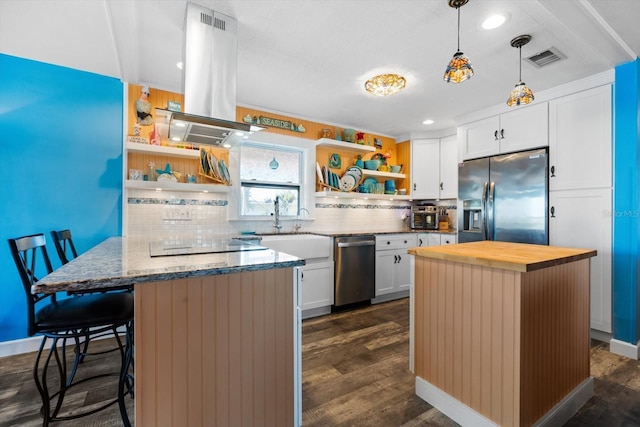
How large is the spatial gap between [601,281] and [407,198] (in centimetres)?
258

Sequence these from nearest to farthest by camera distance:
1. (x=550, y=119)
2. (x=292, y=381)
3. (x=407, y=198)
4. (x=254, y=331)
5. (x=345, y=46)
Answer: (x=254, y=331) → (x=292, y=381) → (x=345, y=46) → (x=550, y=119) → (x=407, y=198)

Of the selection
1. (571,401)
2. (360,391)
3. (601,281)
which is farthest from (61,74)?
(601,281)

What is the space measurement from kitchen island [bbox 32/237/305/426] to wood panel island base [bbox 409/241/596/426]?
2.96 ft

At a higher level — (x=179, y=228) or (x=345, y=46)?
(x=345, y=46)

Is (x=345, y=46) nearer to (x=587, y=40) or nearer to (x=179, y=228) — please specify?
(x=587, y=40)

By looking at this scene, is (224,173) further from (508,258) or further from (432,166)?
(432,166)

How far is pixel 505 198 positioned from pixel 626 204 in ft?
3.26

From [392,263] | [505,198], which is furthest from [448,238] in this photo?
[505,198]

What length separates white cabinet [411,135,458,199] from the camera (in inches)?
183

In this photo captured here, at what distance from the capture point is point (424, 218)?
474 centimetres

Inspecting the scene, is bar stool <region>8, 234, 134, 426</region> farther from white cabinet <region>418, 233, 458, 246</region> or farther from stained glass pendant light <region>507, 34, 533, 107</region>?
white cabinet <region>418, 233, 458, 246</region>

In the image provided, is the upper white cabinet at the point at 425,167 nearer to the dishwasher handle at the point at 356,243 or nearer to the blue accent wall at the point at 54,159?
the dishwasher handle at the point at 356,243

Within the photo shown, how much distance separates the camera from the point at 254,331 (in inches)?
54.0

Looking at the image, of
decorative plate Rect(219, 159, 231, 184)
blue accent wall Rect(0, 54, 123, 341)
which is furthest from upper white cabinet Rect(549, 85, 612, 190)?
blue accent wall Rect(0, 54, 123, 341)
